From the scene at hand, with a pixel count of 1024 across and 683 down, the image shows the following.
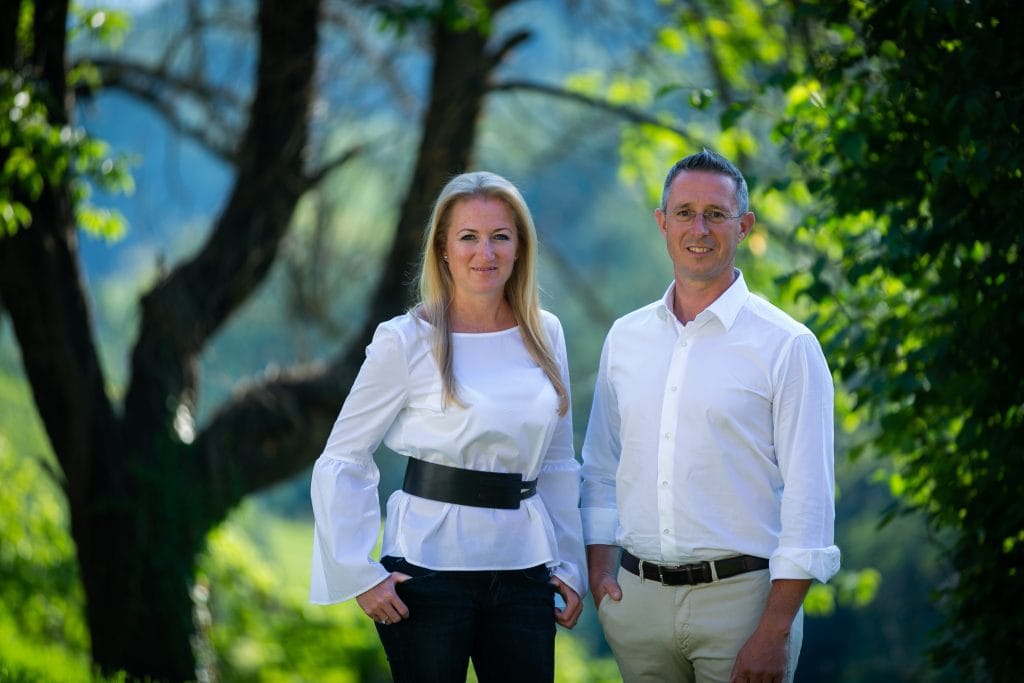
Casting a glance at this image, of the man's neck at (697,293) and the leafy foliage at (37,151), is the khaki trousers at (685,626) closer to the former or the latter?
the man's neck at (697,293)

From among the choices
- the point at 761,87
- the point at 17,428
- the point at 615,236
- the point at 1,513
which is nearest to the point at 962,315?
the point at 761,87

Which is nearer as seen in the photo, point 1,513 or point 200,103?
point 200,103

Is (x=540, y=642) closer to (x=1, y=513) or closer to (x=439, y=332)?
(x=439, y=332)

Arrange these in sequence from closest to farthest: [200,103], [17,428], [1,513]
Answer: [200,103]
[1,513]
[17,428]

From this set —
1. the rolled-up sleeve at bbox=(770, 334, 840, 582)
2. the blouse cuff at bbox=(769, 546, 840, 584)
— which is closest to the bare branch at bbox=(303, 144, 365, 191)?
the rolled-up sleeve at bbox=(770, 334, 840, 582)

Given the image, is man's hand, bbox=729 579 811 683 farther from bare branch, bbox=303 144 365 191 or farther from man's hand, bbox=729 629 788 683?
bare branch, bbox=303 144 365 191

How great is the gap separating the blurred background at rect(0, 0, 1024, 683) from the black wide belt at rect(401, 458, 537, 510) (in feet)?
2.06

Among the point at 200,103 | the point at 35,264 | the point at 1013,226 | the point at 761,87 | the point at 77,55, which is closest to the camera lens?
the point at 1013,226

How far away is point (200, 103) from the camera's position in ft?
24.1

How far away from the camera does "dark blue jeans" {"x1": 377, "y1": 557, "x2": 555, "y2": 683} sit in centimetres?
273

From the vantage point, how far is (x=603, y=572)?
2998 mm

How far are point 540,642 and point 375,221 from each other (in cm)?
541

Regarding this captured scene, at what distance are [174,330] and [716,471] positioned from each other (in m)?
4.18

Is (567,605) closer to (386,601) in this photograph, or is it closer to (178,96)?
(386,601)
